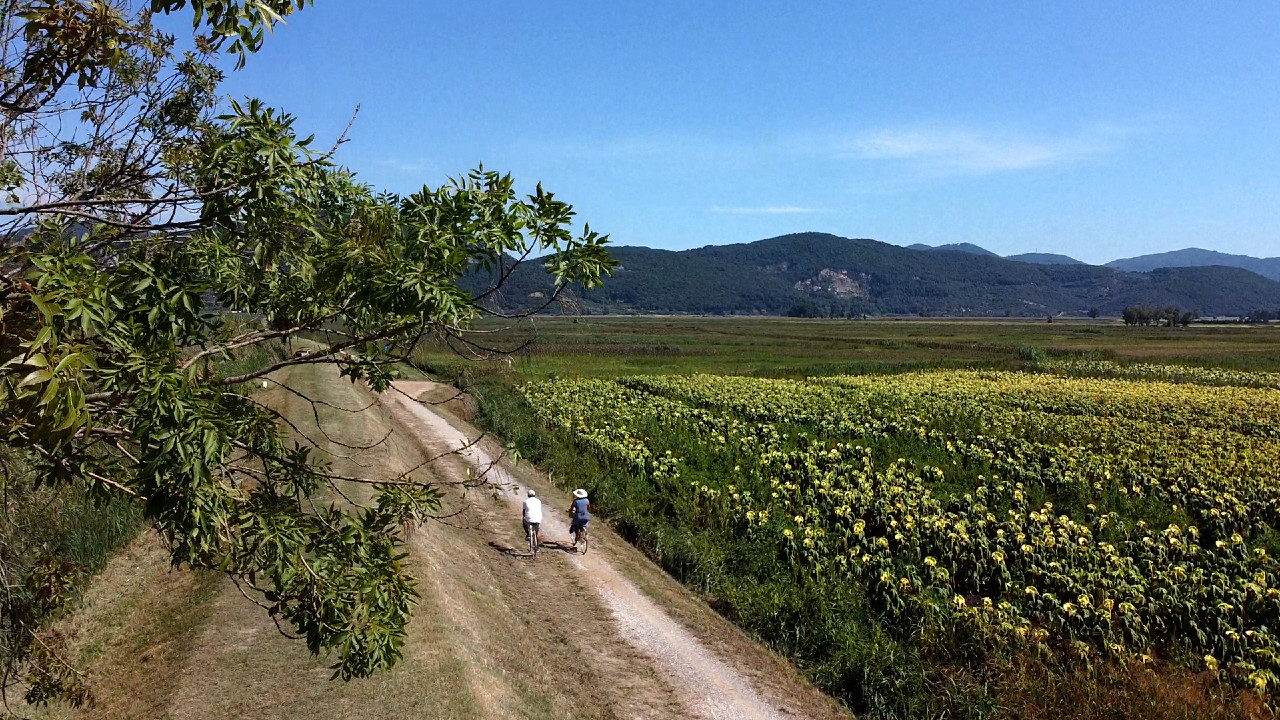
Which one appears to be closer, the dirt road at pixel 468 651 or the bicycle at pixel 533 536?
the dirt road at pixel 468 651

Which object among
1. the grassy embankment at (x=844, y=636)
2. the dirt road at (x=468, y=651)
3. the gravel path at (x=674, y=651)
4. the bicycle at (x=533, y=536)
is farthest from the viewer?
the bicycle at (x=533, y=536)

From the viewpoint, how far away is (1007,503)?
19859mm

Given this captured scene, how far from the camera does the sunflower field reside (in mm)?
12914

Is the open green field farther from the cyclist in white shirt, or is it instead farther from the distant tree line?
the distant tree line

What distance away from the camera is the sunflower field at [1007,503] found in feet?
42.4

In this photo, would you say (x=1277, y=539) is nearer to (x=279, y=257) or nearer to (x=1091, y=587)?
(x=1091, y=587)

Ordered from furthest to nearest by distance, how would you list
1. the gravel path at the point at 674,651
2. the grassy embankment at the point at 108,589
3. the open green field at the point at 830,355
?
the open green field at the point at 830,355
the gravel path at the point at 674,651
the grassy embankment at the point at 108,589

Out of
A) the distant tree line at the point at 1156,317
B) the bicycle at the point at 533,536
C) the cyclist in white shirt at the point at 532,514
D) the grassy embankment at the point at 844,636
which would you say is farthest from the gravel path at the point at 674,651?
the distant tree line at the point at 1156,317

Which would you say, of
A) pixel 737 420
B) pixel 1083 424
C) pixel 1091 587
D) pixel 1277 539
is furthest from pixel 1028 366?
pixel 1091 587

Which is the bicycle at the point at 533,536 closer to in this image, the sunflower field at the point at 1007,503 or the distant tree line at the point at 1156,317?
the sunflower field at the point at 1007,503

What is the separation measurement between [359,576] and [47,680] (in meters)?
3.32

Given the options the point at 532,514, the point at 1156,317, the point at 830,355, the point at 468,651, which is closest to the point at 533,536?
the point at 532,514

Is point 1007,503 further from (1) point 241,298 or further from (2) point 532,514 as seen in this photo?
(1) point 241,298

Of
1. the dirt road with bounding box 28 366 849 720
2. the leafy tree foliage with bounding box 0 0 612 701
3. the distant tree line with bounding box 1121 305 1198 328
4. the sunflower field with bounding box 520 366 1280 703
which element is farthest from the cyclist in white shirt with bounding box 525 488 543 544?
the distant tree line with bounding box 1121 305 1198 328
